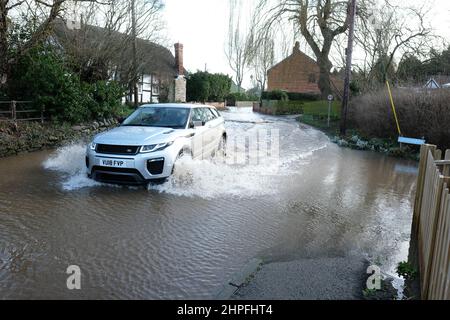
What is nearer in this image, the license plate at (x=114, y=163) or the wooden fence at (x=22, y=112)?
the license plate at (x=114, y=163)

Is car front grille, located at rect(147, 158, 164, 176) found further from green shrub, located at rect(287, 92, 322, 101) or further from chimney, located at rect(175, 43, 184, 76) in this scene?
green shrub, located at rect(287, 92, 322, 101)

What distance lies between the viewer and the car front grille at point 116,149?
710 cm

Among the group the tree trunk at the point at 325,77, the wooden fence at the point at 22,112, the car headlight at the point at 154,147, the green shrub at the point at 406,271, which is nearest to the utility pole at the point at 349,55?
the tree trunk at the point at 325,77

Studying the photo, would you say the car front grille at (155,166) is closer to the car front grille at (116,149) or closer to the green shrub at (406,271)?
the car front grille at (116,149)

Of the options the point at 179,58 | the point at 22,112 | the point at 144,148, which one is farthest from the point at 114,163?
the point at 179,58

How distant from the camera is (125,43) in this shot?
18.9 meters

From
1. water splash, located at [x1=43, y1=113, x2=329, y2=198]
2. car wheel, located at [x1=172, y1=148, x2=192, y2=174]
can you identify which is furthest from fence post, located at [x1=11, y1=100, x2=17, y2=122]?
car wheel, located at [x1=172, y1=148, x2=192, y2=174]

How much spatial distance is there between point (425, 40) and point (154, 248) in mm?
22705

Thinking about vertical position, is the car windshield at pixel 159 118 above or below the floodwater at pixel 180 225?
above

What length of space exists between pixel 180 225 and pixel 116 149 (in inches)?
89.1

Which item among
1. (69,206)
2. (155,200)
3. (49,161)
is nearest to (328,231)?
(155,200)

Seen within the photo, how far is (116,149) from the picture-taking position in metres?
7.20

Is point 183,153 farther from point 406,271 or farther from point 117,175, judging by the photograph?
point 406,271
